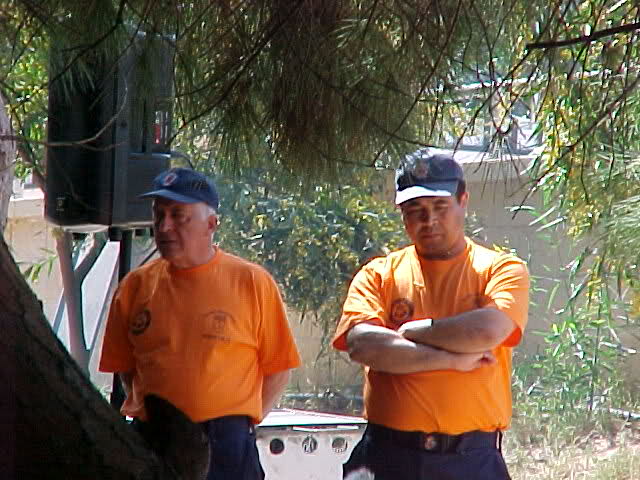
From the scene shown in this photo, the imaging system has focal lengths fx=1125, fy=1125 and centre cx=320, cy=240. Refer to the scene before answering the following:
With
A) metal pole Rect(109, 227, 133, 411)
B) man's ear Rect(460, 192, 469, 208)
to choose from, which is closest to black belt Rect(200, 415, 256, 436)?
metal pole Rect(109, 227, 133, 411)

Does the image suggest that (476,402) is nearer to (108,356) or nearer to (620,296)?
(108,356)

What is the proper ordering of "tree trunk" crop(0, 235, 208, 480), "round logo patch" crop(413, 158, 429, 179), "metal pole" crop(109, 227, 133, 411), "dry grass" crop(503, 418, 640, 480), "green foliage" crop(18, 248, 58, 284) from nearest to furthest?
"tree trunk" crop(0, 235, 208, 480) → "round logo patch" crop(413, 158, 429, 179) → "metal pole" crop(109, 227, 133, 411) → "dry grass" crop(503, 418, 640, 480) → "green foliage" crop(18, 248, 58, 284)

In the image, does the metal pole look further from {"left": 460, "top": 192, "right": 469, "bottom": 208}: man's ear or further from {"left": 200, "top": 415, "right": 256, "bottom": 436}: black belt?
→ {"left": 460, "top": 192, "right": 469, "bottom": 208}: man's ear

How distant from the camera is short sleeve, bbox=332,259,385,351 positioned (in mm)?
2834

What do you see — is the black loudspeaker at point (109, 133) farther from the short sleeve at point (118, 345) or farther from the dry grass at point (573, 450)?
the dry grass at point (573, 450)

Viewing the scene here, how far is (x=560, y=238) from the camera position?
449 centimetres

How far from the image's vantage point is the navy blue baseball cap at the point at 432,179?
9.07ft

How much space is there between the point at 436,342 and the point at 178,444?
3.66 feet

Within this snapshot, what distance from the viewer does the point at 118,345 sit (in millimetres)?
2859

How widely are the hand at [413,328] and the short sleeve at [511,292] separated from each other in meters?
0.17

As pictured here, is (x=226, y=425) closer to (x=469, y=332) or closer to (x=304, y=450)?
(x=469, y=332)

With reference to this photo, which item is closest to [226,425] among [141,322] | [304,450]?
[141,322]

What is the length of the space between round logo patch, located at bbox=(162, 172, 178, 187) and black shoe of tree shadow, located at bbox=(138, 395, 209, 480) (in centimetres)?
114

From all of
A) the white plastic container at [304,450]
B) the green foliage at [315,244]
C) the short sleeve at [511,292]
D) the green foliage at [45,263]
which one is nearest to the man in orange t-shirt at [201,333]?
the short sleeve at [511,292]
